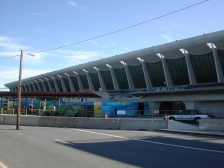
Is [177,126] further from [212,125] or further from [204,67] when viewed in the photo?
[204,67]

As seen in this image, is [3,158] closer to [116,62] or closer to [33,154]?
[33,154]

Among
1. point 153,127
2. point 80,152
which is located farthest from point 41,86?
point 80,152

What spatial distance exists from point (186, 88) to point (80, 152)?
45173mm

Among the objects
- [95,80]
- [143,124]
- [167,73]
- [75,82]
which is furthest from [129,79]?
[143,124]

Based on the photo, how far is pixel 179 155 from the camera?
1082 centimetres

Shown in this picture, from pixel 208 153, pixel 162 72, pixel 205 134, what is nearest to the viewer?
pixel 208 153

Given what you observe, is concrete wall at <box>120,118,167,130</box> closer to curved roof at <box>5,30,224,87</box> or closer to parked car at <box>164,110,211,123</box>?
parked car at <box>164,110,211,123</box>

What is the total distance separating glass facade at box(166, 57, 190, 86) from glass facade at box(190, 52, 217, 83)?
2246 millimetres

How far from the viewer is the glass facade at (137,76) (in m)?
66.4

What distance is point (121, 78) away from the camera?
72000 millimetres

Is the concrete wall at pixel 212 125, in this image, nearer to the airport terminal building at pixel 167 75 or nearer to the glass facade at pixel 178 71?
the airport terminal building at pixel 167 75

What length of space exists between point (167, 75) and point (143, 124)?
37.3 m

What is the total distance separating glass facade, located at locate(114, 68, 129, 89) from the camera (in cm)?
7088

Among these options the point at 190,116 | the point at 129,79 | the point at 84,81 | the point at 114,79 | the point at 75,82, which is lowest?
the point at 190,116
